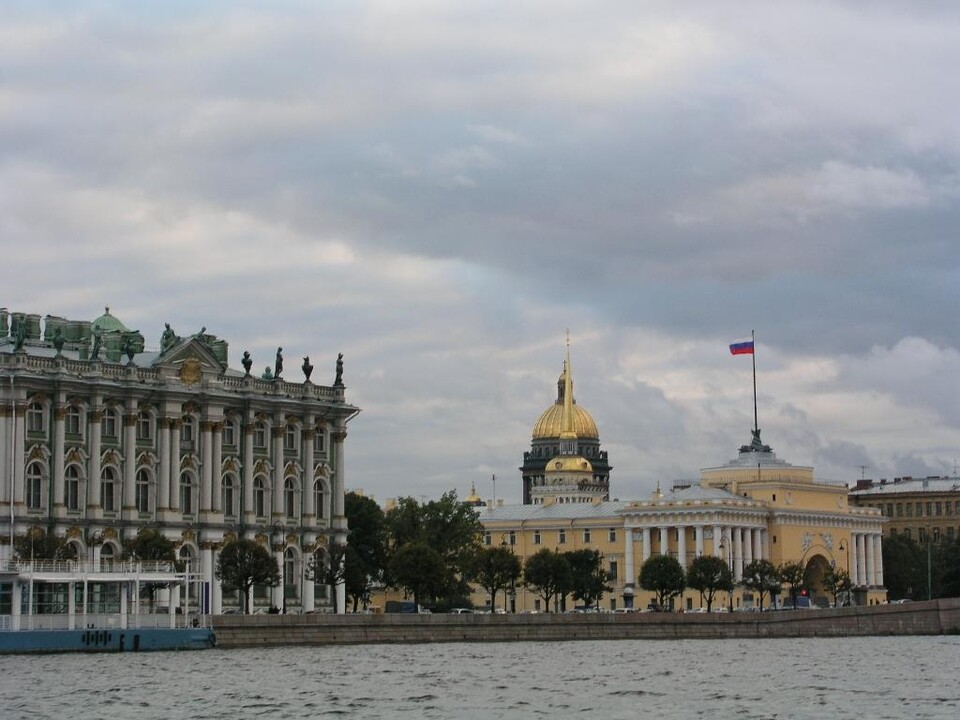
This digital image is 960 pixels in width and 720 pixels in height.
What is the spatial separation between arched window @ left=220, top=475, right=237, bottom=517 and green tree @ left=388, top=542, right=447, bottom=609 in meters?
7.88

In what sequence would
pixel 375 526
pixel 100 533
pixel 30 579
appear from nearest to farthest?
pixel 30 579
pixel 100 533
pixel 375 526

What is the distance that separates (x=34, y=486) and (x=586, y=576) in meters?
40.6

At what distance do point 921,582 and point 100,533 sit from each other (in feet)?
245

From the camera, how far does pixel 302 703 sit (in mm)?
59594

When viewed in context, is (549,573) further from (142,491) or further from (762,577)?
(142,491)

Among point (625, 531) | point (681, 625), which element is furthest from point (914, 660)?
point (625, 531)

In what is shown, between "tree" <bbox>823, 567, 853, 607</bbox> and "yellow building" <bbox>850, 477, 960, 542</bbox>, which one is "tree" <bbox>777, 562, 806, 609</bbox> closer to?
"tree" <bbox>823, 567, 853, 607</bbox>

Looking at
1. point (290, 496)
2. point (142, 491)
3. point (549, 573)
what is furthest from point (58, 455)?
point (549, 573)

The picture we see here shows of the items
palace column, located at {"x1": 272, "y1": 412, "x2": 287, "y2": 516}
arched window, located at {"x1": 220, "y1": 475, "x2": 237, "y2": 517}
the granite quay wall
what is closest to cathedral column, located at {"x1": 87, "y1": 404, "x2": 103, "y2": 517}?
arched window, located at {"x1": 220, "y1": 475, "x2": 237, "y2": 517}

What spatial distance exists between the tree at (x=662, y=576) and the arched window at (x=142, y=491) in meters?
37.1

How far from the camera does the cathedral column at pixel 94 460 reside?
9994 cm

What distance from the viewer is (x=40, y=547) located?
306ft

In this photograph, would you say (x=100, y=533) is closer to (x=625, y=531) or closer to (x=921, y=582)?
(x=625, y=531)

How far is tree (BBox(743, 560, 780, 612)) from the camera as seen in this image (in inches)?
5221
